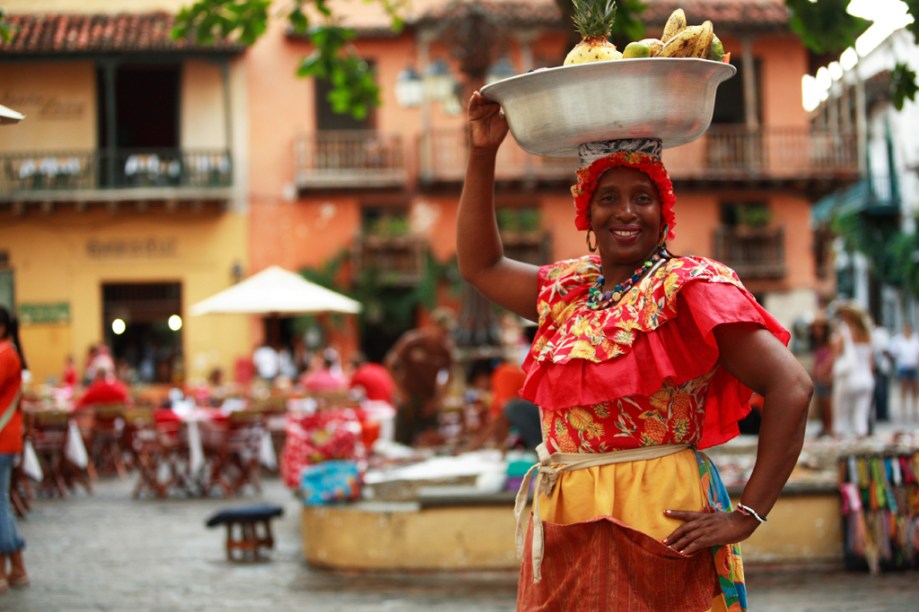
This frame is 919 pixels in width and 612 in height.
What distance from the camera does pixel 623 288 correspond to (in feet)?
10.5

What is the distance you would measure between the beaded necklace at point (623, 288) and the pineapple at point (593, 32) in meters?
0.51

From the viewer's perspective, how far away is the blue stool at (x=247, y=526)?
9.38 meters

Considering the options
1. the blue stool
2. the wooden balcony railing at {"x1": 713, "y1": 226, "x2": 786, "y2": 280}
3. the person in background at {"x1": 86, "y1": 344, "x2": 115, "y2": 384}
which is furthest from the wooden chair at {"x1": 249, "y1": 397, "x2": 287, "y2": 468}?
the wooden balcony railing at {"x1": 713, "y1": 226, "x2": 786, "y2": 280}

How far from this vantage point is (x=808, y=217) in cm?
2773

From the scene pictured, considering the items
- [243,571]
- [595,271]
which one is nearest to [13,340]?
[243,571]

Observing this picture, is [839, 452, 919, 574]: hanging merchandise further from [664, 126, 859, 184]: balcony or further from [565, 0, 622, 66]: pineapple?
[664, 126, 859, 184]: balcony

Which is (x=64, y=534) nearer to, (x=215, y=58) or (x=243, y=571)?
(x=243, y=571)

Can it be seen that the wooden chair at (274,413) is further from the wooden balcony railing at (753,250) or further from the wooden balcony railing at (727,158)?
the wooden balcony railing at (753,250)

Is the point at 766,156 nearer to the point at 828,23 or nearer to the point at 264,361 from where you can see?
the point at 264,361

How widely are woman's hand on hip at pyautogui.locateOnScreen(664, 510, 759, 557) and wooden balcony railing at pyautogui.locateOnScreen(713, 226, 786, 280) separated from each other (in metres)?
24.4

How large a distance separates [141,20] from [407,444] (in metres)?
16.2

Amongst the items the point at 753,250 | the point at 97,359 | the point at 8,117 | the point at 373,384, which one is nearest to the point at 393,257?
the point at 97,359

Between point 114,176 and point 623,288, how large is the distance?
24.3 metres

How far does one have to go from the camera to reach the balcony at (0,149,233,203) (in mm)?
25609
